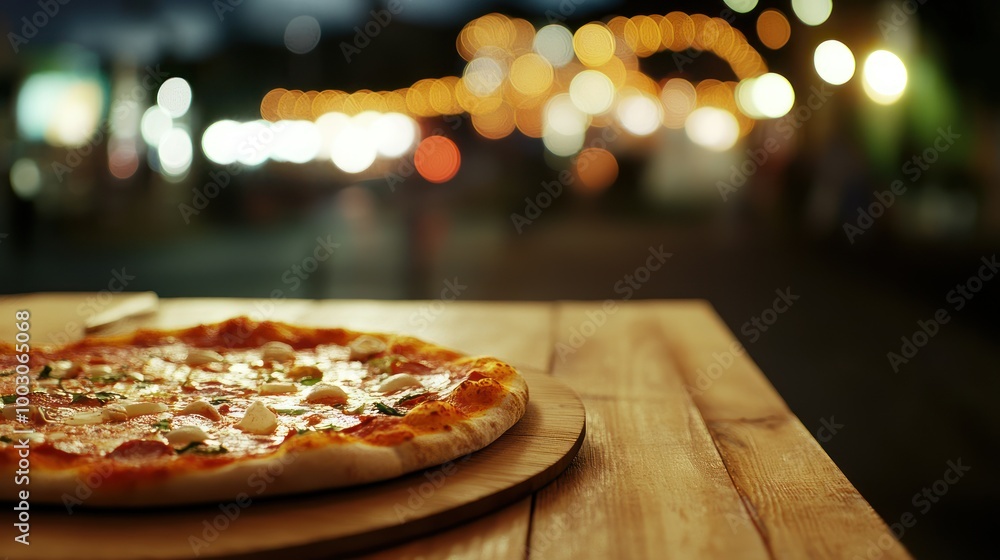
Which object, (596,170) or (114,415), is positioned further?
(596,170)

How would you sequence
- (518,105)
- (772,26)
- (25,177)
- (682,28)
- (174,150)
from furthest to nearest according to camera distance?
(518,105) → (772,26) → (174,150) → (682,28) → (25,177)

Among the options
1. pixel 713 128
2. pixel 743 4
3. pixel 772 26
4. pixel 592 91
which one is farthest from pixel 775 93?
pixel 713 128

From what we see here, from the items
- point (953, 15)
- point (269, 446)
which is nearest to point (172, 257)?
point (953, 15)

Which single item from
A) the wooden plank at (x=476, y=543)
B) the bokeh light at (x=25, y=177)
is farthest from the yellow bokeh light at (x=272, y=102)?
the wooden plank at (x=476, y=543)

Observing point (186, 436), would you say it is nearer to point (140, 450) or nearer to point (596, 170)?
point (140, 450)

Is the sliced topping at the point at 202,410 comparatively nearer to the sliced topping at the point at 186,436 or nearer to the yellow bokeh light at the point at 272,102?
the sliced topping at the point at 186,436

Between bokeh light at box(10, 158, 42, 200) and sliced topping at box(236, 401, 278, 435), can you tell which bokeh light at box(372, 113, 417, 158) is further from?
sliced topping at box(236, 401, 278, 435)

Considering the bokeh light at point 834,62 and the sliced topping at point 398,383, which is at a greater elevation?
the bokeh light at point 834,62
